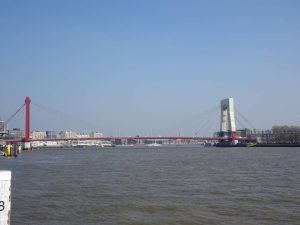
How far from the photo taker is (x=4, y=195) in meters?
2.28

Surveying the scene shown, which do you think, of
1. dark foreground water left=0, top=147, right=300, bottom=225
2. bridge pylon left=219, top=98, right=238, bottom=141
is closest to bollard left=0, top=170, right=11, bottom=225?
dark foreground water left=0, top=147, right=300, bottom=225

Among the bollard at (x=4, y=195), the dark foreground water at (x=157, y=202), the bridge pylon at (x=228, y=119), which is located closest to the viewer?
the bollard at (x=4, y=195)

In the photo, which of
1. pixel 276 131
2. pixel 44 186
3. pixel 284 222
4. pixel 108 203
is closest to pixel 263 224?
pixel 284 222

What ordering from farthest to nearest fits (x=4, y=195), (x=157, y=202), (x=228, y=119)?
(x=228, y=119), (x=157, y=202), (x=4, y=195)

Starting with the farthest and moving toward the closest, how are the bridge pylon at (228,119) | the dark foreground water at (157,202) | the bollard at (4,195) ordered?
the bridge pylon at (228,119), the dark foreground water at (157,202), the bollard at (4,195)

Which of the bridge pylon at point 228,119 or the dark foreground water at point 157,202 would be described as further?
the bridge pylon at point 228,119

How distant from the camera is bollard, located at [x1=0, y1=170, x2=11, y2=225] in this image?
226 centimetres

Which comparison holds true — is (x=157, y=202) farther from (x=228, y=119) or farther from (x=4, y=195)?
(x=228, y=119)

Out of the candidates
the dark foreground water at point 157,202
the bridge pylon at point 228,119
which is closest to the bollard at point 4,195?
the dark foreground water at point 157,202

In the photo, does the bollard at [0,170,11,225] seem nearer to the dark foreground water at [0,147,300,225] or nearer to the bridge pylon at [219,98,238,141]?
the dark foreground water at [0,147,300,225]

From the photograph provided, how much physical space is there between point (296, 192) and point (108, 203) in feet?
16.9

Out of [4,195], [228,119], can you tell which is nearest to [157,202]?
[4,195]

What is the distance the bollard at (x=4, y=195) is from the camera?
7.43ft

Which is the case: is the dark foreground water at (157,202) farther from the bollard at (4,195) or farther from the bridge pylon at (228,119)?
the bridge pylon at (228,119)
